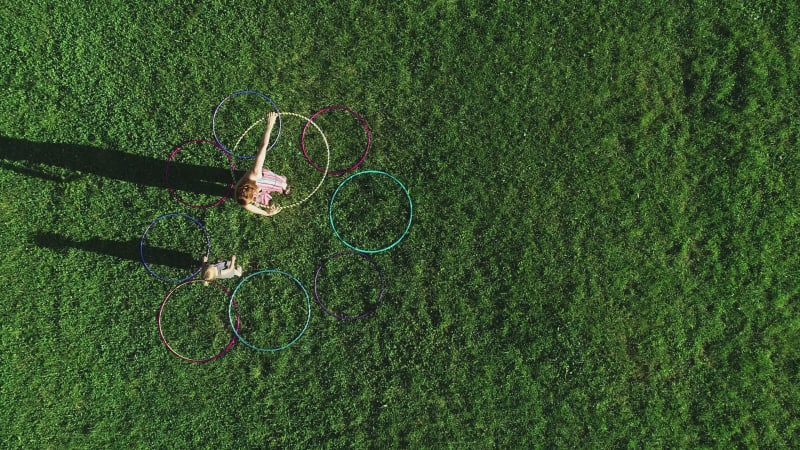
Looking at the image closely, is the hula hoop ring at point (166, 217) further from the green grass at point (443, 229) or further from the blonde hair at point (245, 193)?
the blonde hair at point (245, 193)

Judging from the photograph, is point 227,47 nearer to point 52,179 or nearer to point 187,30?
point 187,30

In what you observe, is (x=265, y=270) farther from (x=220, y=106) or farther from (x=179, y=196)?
(x=220, y=106)

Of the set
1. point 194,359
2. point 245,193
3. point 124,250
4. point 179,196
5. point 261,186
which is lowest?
point 194,359

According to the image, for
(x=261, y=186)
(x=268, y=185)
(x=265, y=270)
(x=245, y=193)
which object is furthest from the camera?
(x=265, y=270)

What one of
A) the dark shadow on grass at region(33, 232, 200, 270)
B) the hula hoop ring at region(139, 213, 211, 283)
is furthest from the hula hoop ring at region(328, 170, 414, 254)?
the dark shadow on grass at region(33, 232, 200, 270)

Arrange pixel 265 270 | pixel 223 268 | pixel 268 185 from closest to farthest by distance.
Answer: pixel 268 185 < pixel 223 268 < pixel 265 270

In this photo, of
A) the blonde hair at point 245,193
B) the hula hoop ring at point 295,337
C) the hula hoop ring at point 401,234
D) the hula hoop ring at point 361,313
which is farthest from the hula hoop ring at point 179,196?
the hula hoop ring at point 361,313

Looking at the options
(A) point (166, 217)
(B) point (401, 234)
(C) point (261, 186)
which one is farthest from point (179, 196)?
(B) point (401, 234)

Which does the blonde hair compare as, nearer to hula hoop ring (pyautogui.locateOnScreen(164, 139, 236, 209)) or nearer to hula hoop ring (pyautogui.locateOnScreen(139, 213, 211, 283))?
hula hoop ring (pyautogui.locateOnScreen(164, 139, 236, 209))
